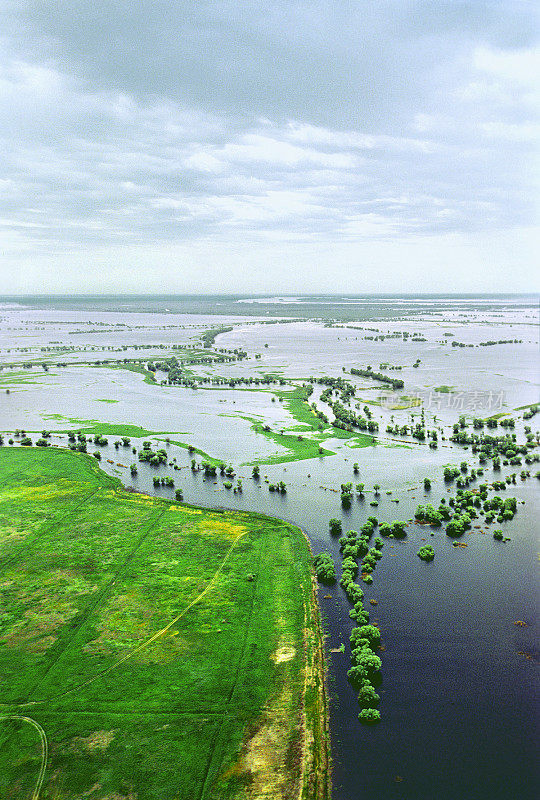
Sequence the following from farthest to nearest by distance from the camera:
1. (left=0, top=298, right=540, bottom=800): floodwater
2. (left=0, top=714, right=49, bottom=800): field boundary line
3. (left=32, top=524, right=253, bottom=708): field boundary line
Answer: (left=32, top=524, right=253, bottom=708): field boundary line, (left=0, top=298, right=540, bottom=800): floodwater, (left=0, top=714, right=49, bottom=800): field boundary line

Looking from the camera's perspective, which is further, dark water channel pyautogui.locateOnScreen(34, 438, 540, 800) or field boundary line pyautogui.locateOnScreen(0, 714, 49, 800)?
dark water channel pyautogui.locateOnScreen(34, 438, 540, 800)

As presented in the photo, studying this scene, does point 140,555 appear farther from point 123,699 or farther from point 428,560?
point 428,560

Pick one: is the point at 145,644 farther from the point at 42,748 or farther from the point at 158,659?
the point at 42,748

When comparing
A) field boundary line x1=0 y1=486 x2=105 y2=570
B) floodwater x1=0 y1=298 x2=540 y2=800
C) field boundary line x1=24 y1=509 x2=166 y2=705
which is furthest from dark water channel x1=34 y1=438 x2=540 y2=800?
field boundary line x1=0 y1=486 x2=105 y2=570

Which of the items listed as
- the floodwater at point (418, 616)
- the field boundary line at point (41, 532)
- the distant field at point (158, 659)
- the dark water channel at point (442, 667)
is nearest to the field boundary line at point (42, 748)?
the distant field at point (158, 659)

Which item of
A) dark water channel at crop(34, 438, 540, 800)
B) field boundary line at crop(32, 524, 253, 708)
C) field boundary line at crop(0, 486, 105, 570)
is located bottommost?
dark water channel at crop(34, 438, 540, 800)

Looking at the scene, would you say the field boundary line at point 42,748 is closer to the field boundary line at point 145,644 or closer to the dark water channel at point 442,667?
the field boundary line at point 145,644

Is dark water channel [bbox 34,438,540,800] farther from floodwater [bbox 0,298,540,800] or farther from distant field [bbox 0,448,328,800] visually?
distant field [bbox 0,448,328,800]

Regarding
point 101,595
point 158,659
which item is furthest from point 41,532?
point 158,659
